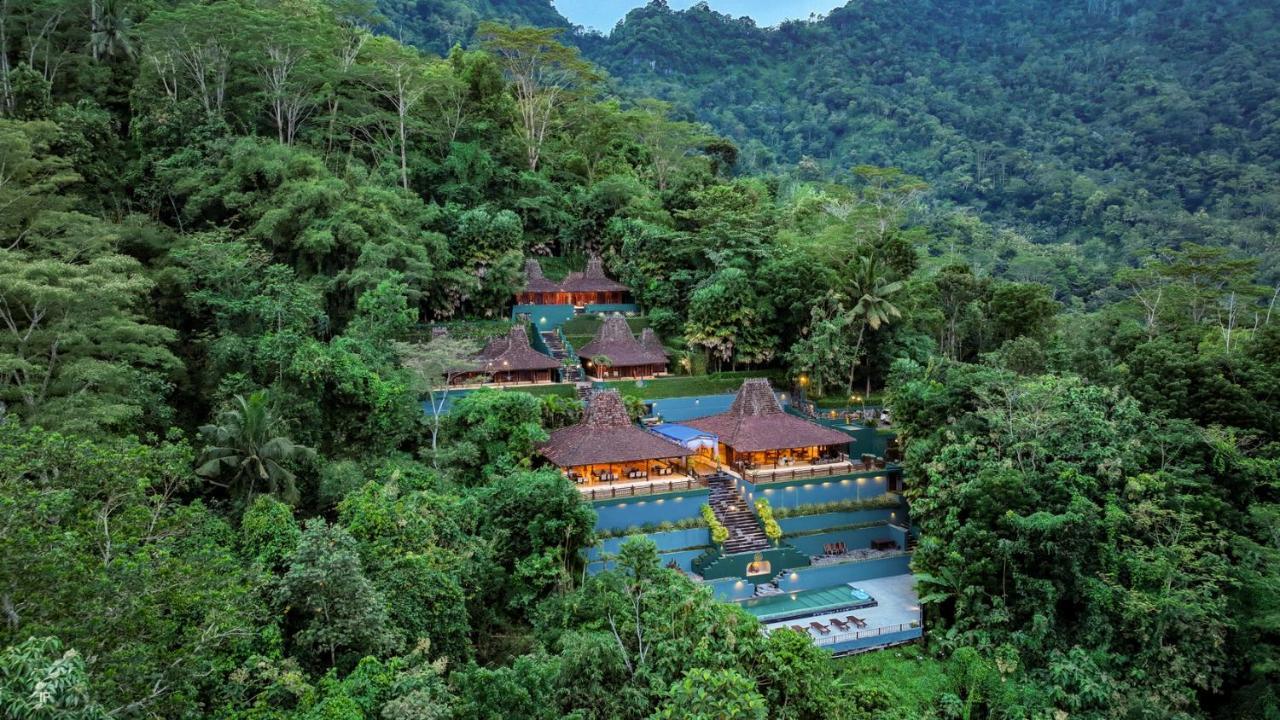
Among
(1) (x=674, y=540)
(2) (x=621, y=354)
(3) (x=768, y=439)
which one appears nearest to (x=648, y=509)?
(1) (x=674, y=540)

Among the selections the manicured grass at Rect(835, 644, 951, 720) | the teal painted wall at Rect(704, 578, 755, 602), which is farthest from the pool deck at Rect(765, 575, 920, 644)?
the teal painted wall at Rect(704, 578, 755, 602)

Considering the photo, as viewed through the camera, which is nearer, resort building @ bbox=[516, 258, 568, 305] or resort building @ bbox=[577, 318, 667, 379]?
resort building @ bbox=[577, 318, 667, 379]

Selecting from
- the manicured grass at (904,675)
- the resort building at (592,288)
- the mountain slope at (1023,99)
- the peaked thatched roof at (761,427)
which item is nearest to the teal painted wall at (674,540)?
the peaked thatched roof at (761,427)

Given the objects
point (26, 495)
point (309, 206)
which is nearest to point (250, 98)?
point (309, 206)

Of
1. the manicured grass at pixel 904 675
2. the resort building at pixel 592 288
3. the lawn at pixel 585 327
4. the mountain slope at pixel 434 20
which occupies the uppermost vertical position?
the mountain slope at pixel 434 20

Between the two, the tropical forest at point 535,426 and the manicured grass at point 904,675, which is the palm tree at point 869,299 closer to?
the tropical forest at point 535,426

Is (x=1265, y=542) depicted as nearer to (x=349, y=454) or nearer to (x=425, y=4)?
(x=349, y=454)

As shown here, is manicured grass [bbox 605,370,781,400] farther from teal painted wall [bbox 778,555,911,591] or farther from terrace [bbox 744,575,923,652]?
terrace [bbox 744,575,923,652]
